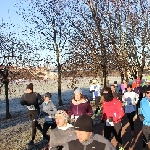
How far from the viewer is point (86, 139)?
163 inches

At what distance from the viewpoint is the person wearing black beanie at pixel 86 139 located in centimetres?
407

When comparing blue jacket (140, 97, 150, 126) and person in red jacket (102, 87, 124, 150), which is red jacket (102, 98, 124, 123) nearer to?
person in red jacket (102, 87, 124, 150)

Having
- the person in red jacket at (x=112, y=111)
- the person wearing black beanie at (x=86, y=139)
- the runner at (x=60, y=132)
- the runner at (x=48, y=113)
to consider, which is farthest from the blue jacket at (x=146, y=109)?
the person wearing black beanie at (x=86, y=139)

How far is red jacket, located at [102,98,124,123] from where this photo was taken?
9.10m

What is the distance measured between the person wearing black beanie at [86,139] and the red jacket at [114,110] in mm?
4863

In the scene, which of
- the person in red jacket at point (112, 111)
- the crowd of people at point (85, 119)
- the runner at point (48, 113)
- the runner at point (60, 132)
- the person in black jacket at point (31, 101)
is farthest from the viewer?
the person in black jacket at point (31, 101)

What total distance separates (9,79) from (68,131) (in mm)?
22207

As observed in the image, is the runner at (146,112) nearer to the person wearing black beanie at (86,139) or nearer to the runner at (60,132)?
the runner at (60,132)

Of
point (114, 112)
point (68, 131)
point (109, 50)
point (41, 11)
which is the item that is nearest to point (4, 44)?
point (41, 11)

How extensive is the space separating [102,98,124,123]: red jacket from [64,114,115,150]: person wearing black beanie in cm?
486

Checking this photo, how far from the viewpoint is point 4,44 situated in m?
30.8

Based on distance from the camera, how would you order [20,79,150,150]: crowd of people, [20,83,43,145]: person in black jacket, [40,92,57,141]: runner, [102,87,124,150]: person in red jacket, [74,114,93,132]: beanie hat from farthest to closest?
[20,83,43,145]: person in black jacket < [40,92,57,141]: runner < [102,87,124,150]: person in red jacket < [20,79,150,150]: crowd of people < [74,114,93,132]: beanie hat

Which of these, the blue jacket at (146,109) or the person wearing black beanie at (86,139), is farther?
the blue jacket at (146,109)

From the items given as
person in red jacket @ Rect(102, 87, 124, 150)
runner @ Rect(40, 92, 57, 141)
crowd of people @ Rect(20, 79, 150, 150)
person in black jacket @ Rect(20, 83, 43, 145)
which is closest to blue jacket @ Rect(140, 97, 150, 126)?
crowd of people @ Rect(20, 79, 150, 150)
